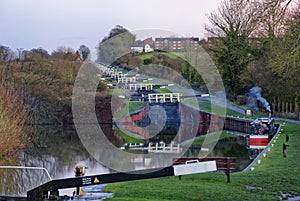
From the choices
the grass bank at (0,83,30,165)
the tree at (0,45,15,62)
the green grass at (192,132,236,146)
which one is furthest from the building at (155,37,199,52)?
the grass bank at (0,83,30,165)

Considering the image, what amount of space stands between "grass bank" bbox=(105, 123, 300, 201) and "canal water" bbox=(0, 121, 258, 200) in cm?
87

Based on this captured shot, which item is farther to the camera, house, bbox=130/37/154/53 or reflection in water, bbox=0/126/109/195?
house, bbox=130/37/154/53

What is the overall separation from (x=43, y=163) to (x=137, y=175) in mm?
14388

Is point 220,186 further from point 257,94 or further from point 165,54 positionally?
point 165,54

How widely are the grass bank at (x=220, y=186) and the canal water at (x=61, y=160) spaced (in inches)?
34.3

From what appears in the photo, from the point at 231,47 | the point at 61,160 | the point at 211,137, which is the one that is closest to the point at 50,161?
the point at 61,160

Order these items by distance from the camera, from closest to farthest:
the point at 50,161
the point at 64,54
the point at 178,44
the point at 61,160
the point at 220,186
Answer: the point at 220,186
the point at 50,161
the point at 61,160
the point at 178,44
the point at 64,54

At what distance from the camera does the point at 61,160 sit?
2541cm

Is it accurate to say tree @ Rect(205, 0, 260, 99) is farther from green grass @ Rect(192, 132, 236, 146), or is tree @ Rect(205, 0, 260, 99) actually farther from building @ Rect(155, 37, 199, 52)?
green grass @ Rect(192, 132, 236, 146)

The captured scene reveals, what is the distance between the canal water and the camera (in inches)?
655

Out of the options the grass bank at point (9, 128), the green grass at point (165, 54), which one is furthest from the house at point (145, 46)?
the grass bank at point (9, 128)

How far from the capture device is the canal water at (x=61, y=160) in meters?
16.6

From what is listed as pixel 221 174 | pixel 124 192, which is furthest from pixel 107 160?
→ pixel 124 192

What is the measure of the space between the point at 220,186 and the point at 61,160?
14.0 meters
